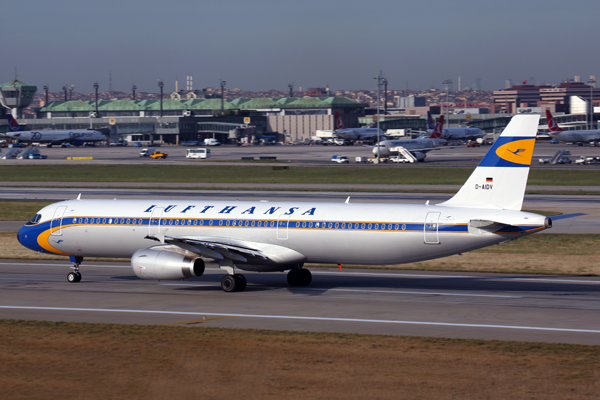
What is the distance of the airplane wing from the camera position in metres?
31.4

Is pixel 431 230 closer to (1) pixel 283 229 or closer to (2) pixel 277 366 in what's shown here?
(1) pixel 283 229

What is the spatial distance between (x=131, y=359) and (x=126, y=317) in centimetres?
658

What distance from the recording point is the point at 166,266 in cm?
3134

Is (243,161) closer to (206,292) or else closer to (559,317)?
(206,292)

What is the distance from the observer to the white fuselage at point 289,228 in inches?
1189

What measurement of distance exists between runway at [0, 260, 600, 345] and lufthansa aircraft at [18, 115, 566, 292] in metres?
1.53

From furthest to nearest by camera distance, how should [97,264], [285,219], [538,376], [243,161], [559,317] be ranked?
[243,161] < [97,264] < [285,219] < [559,317] < [538,376]

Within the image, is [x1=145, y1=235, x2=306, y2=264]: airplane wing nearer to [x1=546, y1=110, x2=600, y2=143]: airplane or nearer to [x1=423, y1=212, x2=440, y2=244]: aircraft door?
[x1=423, y1=212, x2=440, y2=244]: aircraft door

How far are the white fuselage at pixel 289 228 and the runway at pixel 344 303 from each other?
6.08 feet

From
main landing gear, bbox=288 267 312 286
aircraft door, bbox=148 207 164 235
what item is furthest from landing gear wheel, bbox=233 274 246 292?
aircraft door, bbox=148 207 164 235

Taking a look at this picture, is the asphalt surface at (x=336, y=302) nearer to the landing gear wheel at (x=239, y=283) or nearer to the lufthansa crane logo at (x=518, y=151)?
the landing gear wheel at (x=239, y=283)

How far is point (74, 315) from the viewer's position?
A: 27578 mm

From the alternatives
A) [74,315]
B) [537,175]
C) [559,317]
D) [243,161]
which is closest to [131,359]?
[74,315]

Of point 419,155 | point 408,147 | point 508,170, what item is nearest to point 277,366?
point 508,170
